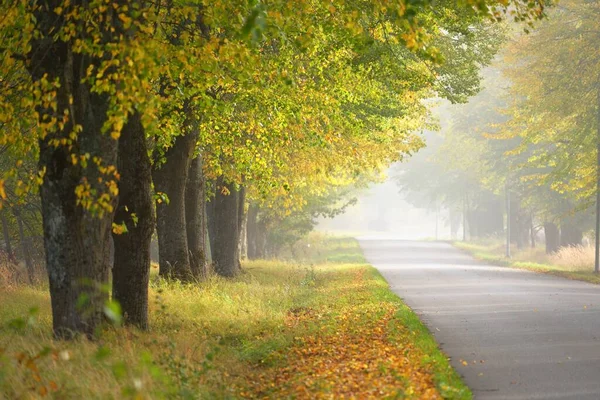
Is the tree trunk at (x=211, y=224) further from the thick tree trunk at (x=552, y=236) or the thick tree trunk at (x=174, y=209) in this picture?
the thick tree trunk at (x=552, y=236)

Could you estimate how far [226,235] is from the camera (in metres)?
23.6

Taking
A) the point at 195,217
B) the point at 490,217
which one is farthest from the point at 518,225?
the point at 195,217

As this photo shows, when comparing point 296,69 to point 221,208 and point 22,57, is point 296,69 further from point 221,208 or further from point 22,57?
point 221,208

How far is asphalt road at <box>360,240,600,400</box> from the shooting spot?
29.2 feet

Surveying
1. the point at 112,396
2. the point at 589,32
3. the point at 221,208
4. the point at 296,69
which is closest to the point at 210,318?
the point at 296,69

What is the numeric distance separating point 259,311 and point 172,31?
5.26m

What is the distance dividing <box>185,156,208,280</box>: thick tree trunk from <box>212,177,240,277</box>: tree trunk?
435 cm

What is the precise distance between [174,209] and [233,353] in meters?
5.88

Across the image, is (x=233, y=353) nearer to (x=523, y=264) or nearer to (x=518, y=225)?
(x=523, y=264)

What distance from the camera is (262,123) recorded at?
544 inches

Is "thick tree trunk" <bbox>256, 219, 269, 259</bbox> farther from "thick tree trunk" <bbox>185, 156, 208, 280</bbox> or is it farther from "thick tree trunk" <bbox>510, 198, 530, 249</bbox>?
"thick tree trunk" <bbox>510, 198, 530, 249</bbox>

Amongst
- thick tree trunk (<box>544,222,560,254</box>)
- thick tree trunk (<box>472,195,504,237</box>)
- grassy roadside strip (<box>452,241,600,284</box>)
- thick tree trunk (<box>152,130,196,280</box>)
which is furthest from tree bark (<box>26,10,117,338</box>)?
thick tree trunk (<box>472,195,504,237</box>)

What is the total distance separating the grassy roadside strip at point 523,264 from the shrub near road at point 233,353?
11.5m

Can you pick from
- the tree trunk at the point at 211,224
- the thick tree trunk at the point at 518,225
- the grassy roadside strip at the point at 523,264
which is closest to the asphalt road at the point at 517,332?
the grassy roadside strip at the point at 523,264
